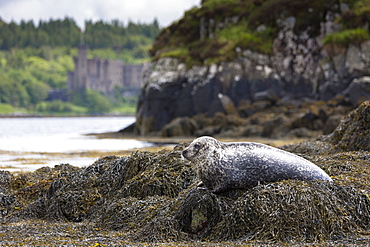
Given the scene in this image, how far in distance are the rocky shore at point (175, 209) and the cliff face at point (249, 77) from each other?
23609 mm

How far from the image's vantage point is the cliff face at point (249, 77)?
3119 cm

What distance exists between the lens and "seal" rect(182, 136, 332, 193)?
5.66 meters

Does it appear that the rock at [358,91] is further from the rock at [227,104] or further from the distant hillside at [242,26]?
the rock at [227,104]

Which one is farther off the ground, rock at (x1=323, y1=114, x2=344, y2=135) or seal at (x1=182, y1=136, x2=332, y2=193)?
seal at (x1=182, y1=136, x2=332, y2=193)

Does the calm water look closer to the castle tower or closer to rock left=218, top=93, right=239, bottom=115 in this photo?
rock left=218, top=93, right=239, bottom=115

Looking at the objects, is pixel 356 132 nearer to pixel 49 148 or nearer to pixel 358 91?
pixel 49 148

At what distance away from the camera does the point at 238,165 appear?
18.7 ft

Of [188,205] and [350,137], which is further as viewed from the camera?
[350,137]

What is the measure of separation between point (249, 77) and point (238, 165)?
26759mm

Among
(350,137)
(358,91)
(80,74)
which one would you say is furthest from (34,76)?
(350,137)

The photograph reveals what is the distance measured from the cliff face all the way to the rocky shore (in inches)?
929

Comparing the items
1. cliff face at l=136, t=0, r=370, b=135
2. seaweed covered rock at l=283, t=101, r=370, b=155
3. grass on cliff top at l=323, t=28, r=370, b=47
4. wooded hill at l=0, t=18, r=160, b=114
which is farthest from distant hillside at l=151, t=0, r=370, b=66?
wooded hill at l=0, t=18, r=160, b=114

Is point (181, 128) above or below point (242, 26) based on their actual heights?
below

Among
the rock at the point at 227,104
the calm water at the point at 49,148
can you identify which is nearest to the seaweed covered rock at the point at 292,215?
the calm water at the point at 49,148
